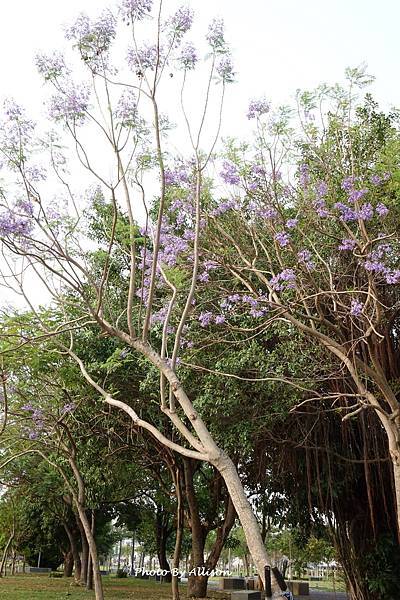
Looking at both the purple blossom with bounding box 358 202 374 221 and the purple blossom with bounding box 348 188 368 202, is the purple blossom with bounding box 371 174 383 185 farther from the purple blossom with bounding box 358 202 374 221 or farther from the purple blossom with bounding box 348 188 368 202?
the purple blossom with bounding box 358 202 374 221

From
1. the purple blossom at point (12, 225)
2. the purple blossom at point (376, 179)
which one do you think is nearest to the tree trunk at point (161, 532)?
the purple blossom at point (376, 179)

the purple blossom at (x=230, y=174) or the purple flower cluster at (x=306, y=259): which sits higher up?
the purple blossom at (x=230, y=174)

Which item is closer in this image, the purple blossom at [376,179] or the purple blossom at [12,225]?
the purple blossom at [12,225]

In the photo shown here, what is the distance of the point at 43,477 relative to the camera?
1554 cm

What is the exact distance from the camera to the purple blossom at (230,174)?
680 cm

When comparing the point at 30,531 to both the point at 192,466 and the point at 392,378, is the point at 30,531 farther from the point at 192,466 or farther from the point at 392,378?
the point at 392,378

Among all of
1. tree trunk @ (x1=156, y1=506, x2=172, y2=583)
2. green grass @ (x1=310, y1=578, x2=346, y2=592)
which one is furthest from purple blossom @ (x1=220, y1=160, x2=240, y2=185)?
tree trunk @ (x1=156, y1=506, x2=172, y2=583)

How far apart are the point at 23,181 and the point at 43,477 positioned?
11.4m

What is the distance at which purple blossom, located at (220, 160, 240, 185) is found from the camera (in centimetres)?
680

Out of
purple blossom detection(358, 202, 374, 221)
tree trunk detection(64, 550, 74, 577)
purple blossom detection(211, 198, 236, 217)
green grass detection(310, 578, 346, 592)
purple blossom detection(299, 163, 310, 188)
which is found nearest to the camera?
purple blossom detection(358, 202, 374, 221)

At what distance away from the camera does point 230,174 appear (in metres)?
6.82

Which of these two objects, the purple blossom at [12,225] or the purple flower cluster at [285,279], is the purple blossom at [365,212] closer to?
the purple flower cluster at [285,279]

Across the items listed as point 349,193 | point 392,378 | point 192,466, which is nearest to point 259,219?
point 349,193

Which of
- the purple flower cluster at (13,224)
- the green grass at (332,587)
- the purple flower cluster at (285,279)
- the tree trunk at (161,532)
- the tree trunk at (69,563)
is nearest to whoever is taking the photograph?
the purple flower cluster at (13,224)
